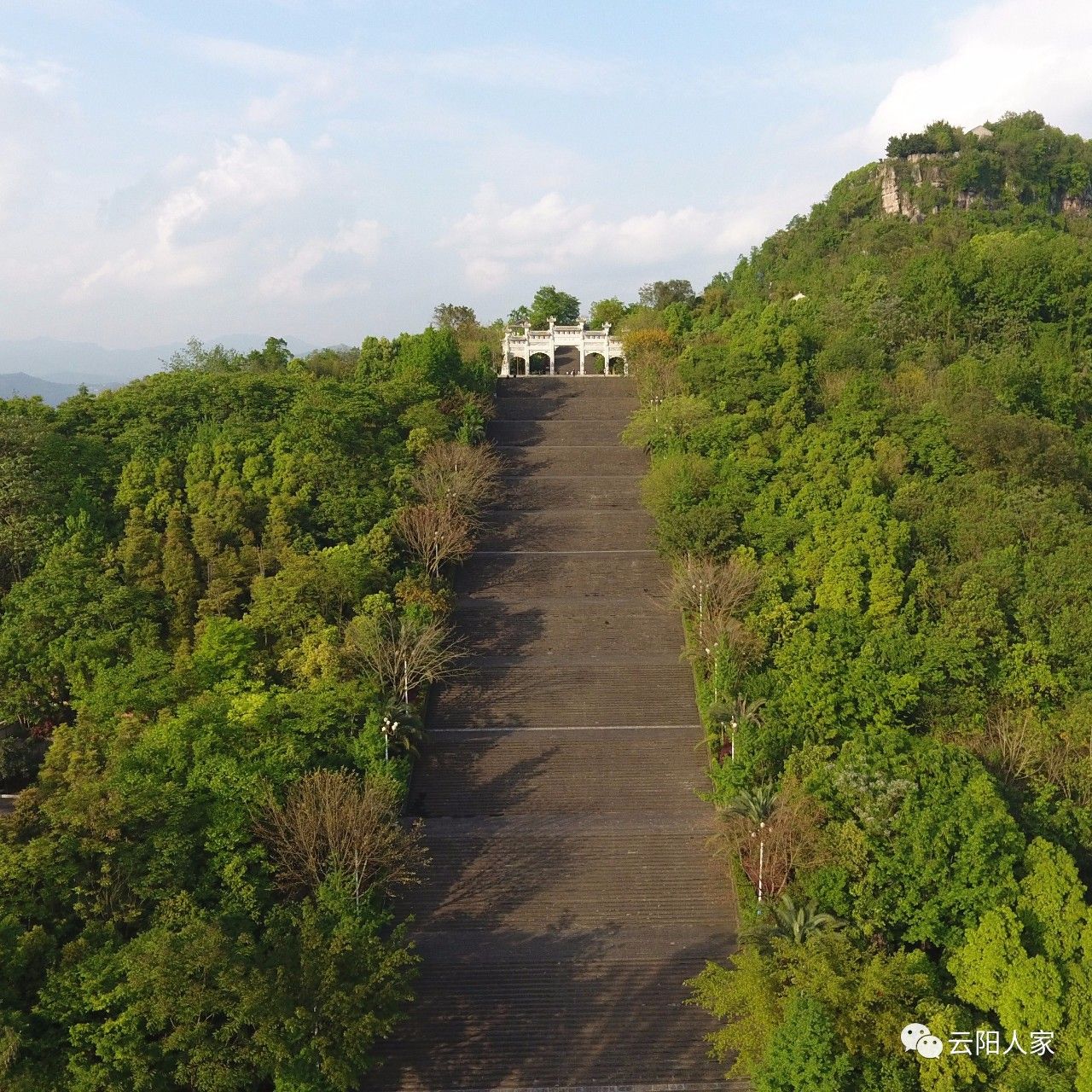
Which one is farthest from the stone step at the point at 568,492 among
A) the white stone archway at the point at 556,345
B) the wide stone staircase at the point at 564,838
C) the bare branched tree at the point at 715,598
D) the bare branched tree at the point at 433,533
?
the white stone archway at the point at 556,345

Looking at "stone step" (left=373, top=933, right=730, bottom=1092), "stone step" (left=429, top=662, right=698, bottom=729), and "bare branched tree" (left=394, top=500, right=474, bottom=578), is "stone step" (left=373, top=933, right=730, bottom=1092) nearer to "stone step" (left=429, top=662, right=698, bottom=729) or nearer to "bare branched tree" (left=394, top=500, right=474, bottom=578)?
"stone step" (left=429, top=662, right=698, bottom=729)

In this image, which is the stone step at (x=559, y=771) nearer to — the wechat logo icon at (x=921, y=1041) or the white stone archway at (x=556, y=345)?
the wechat logo icon at (x=921, y=1041)

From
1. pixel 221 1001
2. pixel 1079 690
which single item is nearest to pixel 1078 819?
pixel 1079 690

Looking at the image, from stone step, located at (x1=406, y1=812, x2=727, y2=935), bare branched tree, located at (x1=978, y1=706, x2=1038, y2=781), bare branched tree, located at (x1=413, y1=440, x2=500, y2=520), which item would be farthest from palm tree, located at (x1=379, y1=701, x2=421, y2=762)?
bare branched tree, located at (x1=978, y1=706, x2=1038, y2=781)

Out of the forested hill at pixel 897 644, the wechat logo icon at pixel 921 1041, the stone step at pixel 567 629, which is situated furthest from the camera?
the stone step at pixel 567 629

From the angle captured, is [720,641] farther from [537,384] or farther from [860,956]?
[537,384]

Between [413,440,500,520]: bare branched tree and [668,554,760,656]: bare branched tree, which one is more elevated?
[413,440,500,520]: bare branched tree

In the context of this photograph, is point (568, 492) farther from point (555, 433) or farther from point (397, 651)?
point (397, 651)
